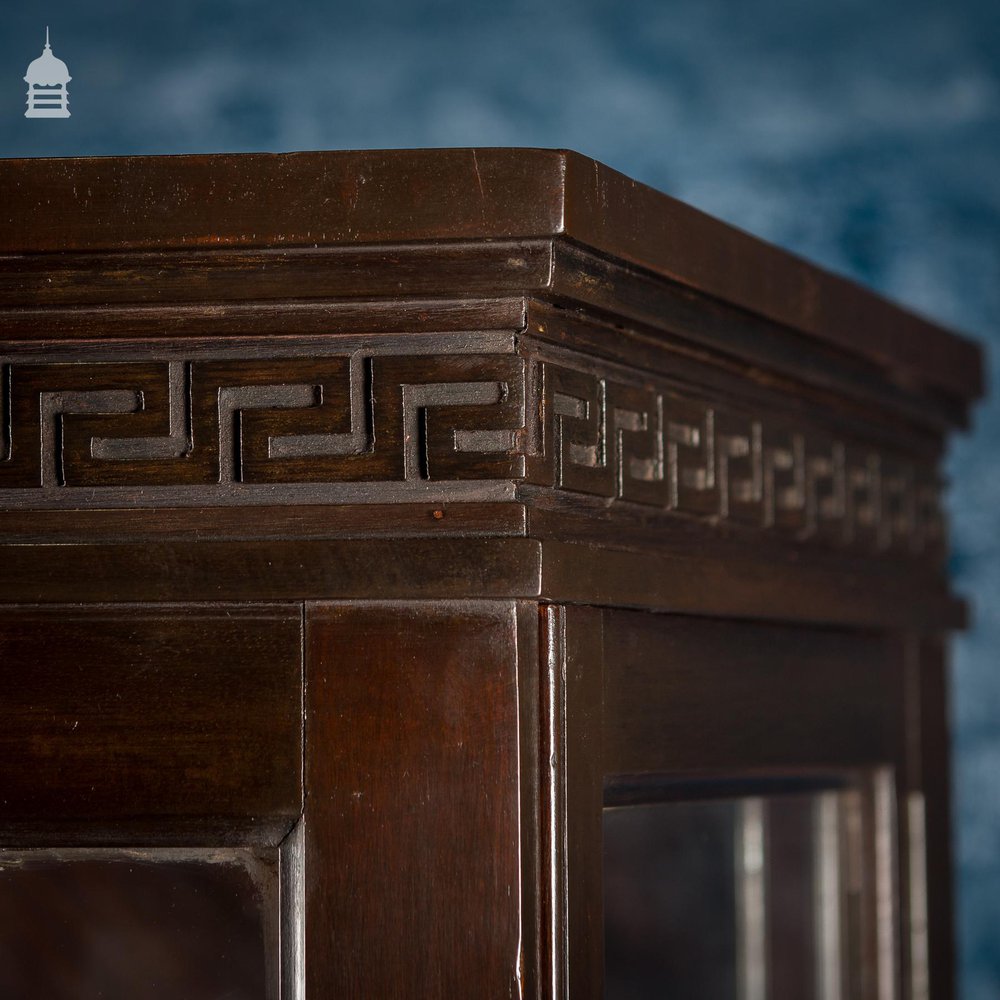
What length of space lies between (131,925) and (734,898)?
35 cm

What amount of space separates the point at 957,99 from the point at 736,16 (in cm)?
20

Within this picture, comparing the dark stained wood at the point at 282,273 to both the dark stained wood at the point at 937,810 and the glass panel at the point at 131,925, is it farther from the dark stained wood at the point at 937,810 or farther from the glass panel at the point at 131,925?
the dark stained wood at the point at 937,810

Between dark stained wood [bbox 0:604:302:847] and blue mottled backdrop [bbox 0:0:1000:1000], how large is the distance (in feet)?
2.13

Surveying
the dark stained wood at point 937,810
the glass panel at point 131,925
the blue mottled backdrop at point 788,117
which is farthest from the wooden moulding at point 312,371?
the blue mottled backdrop at point 788,117

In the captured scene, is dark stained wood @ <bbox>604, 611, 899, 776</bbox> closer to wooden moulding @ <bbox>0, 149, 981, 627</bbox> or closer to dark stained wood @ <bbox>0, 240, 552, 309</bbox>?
wooden moulding @ <bbox>0, 149, 981, 627</bbox>

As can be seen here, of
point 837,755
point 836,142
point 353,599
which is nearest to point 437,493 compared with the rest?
point 353,599

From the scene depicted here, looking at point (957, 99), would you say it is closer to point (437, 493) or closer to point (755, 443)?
point (755, 443)

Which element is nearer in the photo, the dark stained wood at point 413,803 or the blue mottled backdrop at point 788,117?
the dark stained wood at point 413,803

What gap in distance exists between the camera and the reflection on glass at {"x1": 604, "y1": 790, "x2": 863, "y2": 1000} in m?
0.65

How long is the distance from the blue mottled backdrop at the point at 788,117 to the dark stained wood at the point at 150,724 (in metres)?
0.65

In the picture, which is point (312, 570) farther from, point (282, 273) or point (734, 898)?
point (734, 898)

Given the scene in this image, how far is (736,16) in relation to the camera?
3.89 ft

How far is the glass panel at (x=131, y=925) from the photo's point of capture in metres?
0.55

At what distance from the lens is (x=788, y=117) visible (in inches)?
47.1
